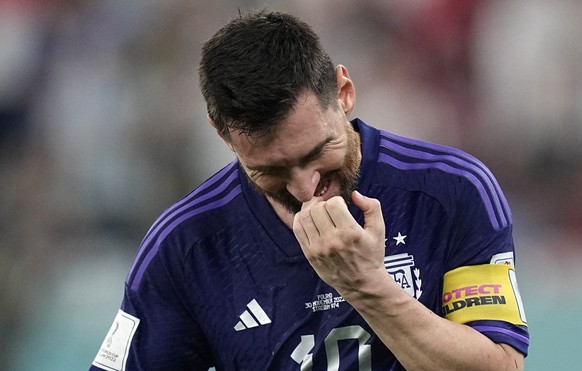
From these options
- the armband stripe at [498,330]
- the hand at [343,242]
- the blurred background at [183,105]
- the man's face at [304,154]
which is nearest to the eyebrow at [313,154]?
the man's face at [304,154]

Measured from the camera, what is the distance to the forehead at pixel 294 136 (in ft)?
7.50

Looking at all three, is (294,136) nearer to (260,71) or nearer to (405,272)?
(260,71)

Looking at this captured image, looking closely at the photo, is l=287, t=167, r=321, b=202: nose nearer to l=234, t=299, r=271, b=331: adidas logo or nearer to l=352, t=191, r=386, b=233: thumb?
l=352, t=191, r=386, b=233: thumb

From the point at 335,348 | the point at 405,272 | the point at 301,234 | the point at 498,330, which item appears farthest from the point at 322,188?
the point at 498,330

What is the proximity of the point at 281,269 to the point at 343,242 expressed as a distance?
43 cm

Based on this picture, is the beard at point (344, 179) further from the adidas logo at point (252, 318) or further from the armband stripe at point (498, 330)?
the armband stripe at point (498, 330)

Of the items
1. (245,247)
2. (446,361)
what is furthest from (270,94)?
(446,361)

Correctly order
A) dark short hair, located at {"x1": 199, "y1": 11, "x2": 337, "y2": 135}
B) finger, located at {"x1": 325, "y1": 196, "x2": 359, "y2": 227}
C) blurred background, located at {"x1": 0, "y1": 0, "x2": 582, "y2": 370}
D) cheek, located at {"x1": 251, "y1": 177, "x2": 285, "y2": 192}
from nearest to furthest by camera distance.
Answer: finger, located at {"x1": 325, "y1": 196, "x2": 359, "y2": 227}, dark short hair, located at {"x1": 199, "y1": 11, "x2": 337, "y2": 135}, cheek, located at {"x1": 251, "y1": 177, "x2": 285, "y2": 192}, blurred background, located at {"x1": 0, "y1": 0, "x2": 582, "y2": 370}

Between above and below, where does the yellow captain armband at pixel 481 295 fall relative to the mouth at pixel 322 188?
below

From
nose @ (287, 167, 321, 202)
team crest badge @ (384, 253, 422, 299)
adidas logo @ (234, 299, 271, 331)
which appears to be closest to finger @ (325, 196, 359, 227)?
nose @ (287, 167, 321, 202)

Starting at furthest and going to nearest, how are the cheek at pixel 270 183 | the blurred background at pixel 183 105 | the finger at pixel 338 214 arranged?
the blurred background at pixel 183 105 < the cheek at pixel 270 183 < the finger at pixel 338 214

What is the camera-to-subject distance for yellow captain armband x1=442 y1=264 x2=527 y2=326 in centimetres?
238

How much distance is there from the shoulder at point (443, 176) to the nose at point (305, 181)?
271 mm

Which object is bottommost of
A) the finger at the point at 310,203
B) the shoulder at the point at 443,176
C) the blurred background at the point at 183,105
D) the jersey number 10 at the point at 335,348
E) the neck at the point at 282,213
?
the jersey number 10 at the point at 335,348
